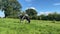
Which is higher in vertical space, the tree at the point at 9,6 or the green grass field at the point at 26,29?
the tree at the point at 9,6

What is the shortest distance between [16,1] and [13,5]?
12.8ft

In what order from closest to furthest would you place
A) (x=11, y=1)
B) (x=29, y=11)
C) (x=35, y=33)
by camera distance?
(x=35, y=33) < (x=11, y=1) < (x=29, y=11)

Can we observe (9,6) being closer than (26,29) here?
No

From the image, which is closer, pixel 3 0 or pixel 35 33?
pixel 35 33

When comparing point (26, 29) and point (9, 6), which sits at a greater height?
point (9, 6)

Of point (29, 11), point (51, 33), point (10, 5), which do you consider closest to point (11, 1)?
point (10, 5)

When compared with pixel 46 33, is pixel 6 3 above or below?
above

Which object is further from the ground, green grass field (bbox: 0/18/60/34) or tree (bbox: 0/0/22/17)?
tree (bbox: 0/0/22/17)

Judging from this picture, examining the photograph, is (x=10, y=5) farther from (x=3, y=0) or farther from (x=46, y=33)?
(x=46, y=33)

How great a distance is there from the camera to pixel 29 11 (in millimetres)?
88438

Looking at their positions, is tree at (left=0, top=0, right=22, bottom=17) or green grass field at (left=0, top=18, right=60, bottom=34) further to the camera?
tree at (left=0, top=0, right=22, bottom=17)

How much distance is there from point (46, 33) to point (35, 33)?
0.92 meters

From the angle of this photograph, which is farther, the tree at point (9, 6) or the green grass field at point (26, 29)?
the tree at point (9, 6)

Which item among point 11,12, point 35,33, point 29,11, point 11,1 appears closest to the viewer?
point 35,33
